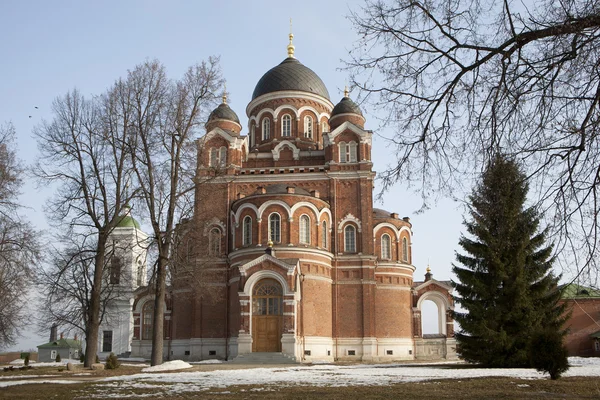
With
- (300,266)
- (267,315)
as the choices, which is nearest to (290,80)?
(300,266)

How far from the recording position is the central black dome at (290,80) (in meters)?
40.2

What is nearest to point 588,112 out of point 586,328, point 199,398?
point 199,398

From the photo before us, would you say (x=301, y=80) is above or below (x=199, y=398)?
above

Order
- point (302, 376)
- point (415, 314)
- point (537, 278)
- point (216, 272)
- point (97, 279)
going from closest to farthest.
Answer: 1. point (302, 376)
2. point (537, 278)
3. point (97, 279)
4. point (216, 272)
5. point (415, 314)

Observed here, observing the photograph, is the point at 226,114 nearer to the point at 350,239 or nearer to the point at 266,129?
the point at 266,129

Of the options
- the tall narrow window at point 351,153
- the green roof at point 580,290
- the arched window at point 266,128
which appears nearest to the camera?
the green roof at point 580,290

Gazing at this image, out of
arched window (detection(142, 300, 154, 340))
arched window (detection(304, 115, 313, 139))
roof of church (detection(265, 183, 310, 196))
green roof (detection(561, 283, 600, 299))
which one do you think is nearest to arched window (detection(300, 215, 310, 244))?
roof of church (detection(265, 183, 310, 196))

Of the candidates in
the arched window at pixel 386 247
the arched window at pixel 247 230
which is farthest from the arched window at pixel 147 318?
the arched window at pixel 386 247

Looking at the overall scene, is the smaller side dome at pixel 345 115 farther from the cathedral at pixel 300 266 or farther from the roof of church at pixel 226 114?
the roof of church at pixel 226 114

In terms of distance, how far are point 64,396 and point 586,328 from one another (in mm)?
36204

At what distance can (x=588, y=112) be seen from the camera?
6734 mm

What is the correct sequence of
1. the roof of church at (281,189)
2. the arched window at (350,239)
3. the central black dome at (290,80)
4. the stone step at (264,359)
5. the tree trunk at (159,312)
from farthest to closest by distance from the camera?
1. the central black dome at (290,80)
2. the arched window at (350,239)
3. the roof of church at (281,189)
4. the stone step at (264,359)
5. the tree trunk at (159,312)

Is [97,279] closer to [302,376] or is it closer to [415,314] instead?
[302,376]

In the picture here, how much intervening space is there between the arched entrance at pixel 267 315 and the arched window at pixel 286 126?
12.7m
